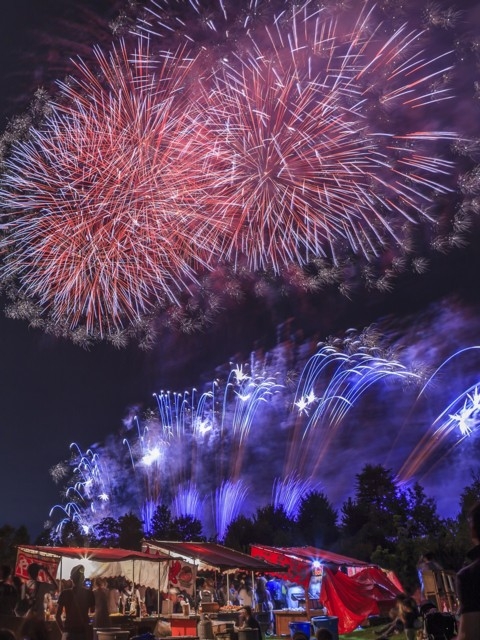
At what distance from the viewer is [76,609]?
8602 millimetres

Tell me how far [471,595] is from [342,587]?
64.5 feet

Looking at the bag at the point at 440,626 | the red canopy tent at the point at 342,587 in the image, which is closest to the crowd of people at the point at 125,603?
the bag at the point at 440,626

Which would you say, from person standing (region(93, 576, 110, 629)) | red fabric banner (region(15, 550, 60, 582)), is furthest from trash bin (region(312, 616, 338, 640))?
red fabric banner (region(15, 550, 60, 582))

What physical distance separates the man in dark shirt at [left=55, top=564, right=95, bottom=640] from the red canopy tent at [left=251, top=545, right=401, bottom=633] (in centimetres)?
1379

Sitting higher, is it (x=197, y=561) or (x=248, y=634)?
(x=197, y=561)

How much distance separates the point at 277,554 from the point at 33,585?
48.3ft

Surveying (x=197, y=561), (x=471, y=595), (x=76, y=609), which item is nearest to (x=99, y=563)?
(x=197, y=561)

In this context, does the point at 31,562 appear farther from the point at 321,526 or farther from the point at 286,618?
the point at 321,526

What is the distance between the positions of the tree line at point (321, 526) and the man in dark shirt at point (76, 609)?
33.6 metres

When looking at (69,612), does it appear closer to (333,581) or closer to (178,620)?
(178,620)

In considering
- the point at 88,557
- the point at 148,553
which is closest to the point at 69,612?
the point at 88,557

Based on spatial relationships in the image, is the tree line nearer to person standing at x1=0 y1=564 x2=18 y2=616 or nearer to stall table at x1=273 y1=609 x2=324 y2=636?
stall table at x1=273 y1=609 x2=324 y2=636

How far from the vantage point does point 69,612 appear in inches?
338

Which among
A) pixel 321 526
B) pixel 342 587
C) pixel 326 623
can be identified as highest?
pixel 321 526
